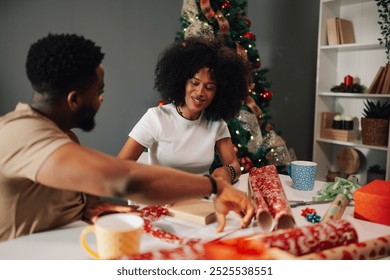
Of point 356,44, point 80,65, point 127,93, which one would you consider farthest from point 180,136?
point 356,44

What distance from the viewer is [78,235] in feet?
2.63

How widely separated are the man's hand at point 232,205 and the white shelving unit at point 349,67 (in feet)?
7.32

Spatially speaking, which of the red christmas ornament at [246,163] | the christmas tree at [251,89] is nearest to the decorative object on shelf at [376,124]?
the christmas tree at [251,89]

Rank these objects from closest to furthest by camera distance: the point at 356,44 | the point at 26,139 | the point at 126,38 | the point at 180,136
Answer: the point at 26,139 → the point at 180,136 → the point at 126,38 → the point at 356,44

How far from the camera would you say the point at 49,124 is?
71 cm

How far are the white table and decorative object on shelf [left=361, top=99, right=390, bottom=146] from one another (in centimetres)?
189

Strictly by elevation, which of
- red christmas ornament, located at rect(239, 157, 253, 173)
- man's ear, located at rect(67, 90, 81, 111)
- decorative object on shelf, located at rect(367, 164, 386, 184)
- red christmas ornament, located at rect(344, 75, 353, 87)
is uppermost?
red christmas ornament, located at rect(344, 75, 353, 87)

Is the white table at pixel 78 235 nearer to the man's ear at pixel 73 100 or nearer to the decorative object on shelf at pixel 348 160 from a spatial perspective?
the man's ear at pixel 73 100

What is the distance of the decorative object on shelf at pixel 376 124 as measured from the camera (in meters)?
2.63

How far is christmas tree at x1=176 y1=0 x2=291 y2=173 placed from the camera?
7.84 feet

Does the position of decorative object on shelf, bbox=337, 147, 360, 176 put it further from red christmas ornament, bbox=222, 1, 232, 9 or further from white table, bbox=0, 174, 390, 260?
white table, bbox=0, 174, 390, 260

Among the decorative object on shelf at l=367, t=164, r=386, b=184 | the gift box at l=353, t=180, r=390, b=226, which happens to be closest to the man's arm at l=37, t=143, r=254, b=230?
the gift box at l=353, t=180, r=390, b=226
